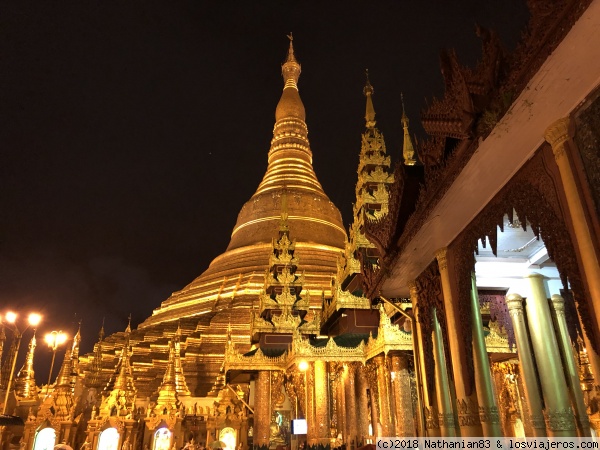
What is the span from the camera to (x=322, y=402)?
13641 millimetres

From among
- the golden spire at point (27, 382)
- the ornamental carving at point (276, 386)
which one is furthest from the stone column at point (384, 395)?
the golden spire at point (27, 382)

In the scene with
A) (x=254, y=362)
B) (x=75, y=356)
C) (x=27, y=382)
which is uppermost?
(x=75, y=356)

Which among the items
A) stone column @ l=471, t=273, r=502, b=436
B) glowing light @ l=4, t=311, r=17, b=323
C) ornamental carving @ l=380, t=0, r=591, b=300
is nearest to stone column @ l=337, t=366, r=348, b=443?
glowing light @ l=4, t=311, r=17, b=323

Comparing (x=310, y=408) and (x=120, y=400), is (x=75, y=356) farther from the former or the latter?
(x=310, y=408)

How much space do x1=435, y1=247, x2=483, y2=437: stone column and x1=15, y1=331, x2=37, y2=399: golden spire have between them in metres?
17.9

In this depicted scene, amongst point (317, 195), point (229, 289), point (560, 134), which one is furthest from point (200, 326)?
point (560, 134)

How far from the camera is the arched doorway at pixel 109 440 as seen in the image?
15.0 m

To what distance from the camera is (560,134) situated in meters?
4.16

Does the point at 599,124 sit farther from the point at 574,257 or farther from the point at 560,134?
the point at 574,257

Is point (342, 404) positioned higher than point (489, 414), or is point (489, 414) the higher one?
point (342, 404)

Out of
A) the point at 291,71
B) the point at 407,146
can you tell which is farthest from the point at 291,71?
the point at 407,146

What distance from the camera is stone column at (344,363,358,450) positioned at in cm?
1414

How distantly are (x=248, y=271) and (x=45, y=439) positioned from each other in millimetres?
14738

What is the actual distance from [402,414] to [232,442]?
24.6 ft
